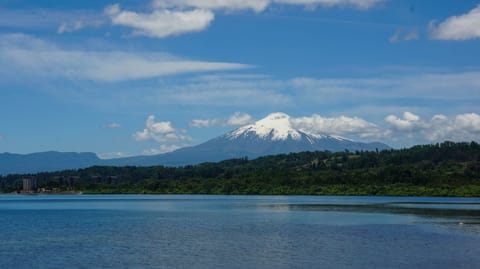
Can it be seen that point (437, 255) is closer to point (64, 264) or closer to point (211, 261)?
point (211, 261)

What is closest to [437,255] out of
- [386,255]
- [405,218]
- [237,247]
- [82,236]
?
[386,255]

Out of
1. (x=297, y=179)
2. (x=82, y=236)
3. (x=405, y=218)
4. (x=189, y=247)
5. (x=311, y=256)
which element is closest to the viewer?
(x=311, y=256)

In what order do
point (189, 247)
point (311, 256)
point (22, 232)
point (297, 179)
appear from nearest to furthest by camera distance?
point (311, 256), point (189, 247), point (22, 232), point (297, 179)

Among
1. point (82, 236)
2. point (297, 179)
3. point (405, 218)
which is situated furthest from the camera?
point (297, 179)

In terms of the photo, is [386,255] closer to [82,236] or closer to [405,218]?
[82,236]

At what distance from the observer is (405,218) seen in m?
79.8

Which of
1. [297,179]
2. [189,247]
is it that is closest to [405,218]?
[189,247]

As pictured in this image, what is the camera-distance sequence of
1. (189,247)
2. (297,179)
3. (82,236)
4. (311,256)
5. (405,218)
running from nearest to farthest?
(311,256) < (189,247) < (82,236) < (405,218) < (297,179)

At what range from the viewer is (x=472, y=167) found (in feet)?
641

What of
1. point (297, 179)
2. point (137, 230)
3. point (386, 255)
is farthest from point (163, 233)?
point (297, 179)

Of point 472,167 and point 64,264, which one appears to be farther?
point 472,167

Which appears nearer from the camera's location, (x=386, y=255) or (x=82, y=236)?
(x=386, y=255)

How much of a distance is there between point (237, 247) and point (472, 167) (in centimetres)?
16133

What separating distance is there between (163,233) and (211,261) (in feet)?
62.6
